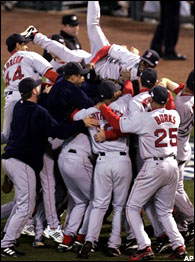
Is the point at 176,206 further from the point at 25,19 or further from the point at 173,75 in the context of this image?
the point at 25,19

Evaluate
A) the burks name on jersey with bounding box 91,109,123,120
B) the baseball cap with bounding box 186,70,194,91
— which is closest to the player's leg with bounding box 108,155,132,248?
the burks name on jersey with bounding box 91,109,123,120

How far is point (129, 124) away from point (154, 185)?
639mm

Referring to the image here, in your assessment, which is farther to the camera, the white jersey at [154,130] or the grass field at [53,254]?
the grass field at [53,254]

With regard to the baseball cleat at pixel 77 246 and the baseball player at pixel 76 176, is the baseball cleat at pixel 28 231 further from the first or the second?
the baseball cleat at pixel 77 246

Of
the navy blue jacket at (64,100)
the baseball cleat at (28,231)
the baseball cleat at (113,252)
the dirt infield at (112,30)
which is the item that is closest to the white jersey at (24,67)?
the navy blue jacket at (64,100)

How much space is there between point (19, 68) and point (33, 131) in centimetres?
108

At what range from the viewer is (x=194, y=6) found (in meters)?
20.3

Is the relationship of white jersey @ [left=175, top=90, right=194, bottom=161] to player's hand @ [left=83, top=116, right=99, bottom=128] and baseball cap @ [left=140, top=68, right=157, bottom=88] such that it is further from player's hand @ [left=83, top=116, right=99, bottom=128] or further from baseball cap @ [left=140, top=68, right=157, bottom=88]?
player's hand @ [left=83, top=116, right=99, bottom=128]

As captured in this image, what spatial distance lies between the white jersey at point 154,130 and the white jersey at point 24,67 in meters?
1.29

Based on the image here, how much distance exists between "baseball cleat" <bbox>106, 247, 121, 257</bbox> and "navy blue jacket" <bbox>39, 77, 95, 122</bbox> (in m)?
1.37

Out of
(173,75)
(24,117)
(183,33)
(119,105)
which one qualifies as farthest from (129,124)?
(183,33)

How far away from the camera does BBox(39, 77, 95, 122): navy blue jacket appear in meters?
9.68

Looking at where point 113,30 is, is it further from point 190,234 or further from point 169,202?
point 169,202

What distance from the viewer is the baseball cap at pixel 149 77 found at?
9.67m
